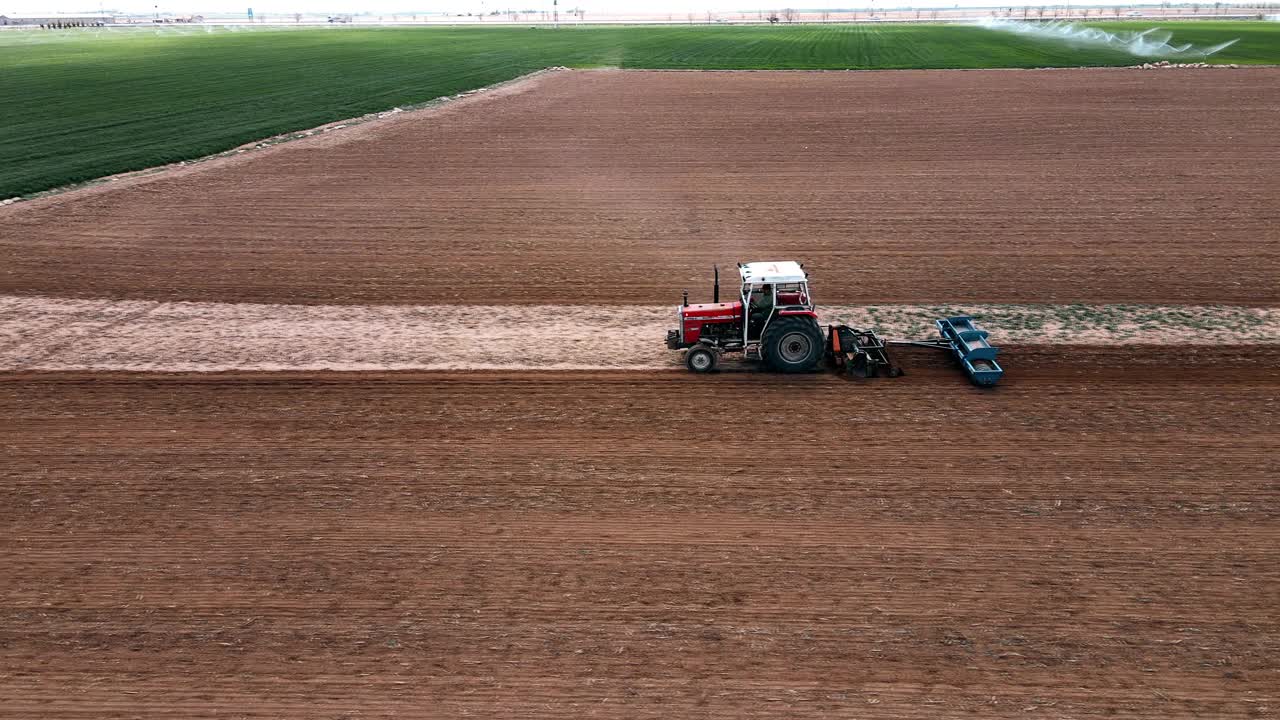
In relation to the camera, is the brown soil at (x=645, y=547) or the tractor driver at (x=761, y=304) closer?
the brown soil at (x=645, y=547)

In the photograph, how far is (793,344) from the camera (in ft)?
55.2

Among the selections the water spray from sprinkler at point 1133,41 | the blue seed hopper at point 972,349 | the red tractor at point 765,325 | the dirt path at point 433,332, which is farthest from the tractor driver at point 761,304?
the water spray from sprinkler at point 1133,41

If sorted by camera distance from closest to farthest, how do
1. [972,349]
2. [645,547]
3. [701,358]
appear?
[645,547], [972,349], [701,358]

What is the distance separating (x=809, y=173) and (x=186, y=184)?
72.3ft

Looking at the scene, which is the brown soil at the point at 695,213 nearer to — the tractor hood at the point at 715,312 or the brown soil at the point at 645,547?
the tractor hood at the point at 715,312

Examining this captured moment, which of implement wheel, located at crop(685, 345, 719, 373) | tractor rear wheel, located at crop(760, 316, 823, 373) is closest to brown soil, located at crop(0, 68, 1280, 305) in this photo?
tractor rear wheel, located at crop(760, 316, 823, 373)

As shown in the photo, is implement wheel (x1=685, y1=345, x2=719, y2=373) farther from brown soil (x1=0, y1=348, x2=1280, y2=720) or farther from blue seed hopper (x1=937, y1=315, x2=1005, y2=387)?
blue seed hopper (x1=937, y1=315, x2=1005, y2=387)

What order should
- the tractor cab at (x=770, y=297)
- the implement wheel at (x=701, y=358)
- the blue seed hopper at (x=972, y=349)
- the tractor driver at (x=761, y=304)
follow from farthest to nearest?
the implement wheel at (x=701, y=358) < the tractor driver at (x=761, y=304) < the tractor cab at (x=770, y=297) < the blue seed hopper at (x=972, y=349)

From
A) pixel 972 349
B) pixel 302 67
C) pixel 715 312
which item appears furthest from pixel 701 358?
Result: pixel 302 67

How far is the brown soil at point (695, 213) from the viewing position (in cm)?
2209

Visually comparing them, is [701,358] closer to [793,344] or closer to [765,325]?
[765,325]

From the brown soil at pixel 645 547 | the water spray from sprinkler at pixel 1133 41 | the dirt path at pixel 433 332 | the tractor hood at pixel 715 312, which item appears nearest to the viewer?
the brown soil at pixel 645 547

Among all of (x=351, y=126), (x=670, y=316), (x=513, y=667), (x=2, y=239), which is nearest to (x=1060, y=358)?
(x=670, y=316)

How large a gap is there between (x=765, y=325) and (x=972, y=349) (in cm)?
381
